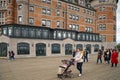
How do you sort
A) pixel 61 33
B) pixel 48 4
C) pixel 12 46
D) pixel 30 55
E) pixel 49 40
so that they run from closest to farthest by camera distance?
pixel 12 46
pixel 30 55
pixel 49 40
pixel 61 33
pixel 48 4

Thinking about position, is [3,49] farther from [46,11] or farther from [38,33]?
[46,11]

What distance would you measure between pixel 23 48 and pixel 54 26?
62.5ft

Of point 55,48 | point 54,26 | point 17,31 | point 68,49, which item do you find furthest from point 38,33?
point 54,26

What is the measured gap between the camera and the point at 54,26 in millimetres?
59125

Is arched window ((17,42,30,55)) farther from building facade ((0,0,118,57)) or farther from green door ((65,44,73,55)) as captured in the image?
green door ((65,44,73,55))

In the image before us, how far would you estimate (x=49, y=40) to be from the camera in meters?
48.0

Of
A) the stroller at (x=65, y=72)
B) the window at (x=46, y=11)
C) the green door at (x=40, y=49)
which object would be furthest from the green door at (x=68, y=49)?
the stroller at (x=65, y=72)

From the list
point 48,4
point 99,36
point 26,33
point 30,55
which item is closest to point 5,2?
point 48,4

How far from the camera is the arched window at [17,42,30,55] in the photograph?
40.9 meters

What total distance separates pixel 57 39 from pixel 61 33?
10.6ft

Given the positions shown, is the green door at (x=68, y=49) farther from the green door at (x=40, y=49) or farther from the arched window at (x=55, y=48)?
the green door at (x=40, y=49)

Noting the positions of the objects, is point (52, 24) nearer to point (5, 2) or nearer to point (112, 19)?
point (5, 2)

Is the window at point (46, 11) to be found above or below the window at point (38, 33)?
above

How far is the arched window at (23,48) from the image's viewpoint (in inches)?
1611
